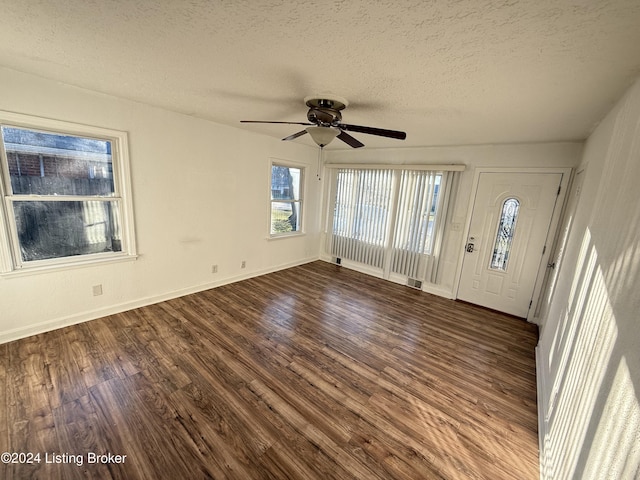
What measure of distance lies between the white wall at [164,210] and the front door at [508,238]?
3289 millimetres

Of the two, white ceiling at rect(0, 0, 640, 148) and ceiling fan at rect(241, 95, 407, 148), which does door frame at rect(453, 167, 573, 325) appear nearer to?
white ceiling at rect(0, 0, 640, 148)

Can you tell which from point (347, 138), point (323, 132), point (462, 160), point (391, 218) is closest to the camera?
point (323, 132)

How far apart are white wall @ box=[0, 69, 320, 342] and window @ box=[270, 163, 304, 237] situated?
253 mm

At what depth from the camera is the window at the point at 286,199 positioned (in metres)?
4.73

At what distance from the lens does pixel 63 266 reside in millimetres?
2682

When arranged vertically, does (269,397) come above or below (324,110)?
below

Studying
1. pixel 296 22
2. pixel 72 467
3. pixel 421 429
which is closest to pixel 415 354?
pixel 421 429

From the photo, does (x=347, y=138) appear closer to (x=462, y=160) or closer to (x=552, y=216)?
(x=462, y=160)

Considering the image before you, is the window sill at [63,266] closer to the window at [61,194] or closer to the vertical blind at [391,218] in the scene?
the window at [61,194]

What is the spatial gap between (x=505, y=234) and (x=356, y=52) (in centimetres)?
346

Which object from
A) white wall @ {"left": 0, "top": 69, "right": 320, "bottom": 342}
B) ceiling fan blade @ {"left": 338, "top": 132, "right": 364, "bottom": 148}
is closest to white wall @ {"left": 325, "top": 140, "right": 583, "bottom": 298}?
ceiling fan blade @ {"left": 338, "top": 132, "right": 364, "bottom": 148}

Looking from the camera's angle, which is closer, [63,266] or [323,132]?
[323,132]

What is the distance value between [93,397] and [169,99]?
2771 millimetres

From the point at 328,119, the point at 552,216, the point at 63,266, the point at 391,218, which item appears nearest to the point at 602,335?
the point at 328,119
